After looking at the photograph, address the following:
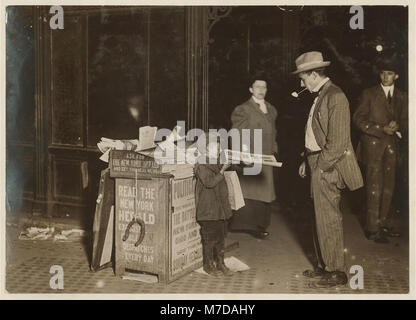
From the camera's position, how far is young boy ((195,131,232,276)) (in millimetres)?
5285

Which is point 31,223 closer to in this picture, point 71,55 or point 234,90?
point 71,55

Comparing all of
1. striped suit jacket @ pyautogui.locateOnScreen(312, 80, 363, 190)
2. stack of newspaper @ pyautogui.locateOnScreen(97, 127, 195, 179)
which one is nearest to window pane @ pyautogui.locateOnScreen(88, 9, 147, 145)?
stack of newspaper @ pyautogui.locateOnScreen(97, 127, 195, 179)

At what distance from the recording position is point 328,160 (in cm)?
505

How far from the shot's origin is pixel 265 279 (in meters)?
5.44

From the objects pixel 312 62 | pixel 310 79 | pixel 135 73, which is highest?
pixel 135 73

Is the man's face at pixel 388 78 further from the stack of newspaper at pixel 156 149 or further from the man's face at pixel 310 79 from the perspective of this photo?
the stack of newspaper at pixel 156 149

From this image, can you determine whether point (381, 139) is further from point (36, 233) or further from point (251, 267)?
point (36, 233)

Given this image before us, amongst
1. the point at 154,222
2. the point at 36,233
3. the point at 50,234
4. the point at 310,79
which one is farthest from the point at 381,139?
the point at 36,233

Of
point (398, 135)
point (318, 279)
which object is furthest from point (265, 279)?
point (398, 135)

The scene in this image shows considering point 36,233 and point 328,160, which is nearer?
point 328,160

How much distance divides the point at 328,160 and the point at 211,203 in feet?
3.92

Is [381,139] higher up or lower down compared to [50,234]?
higher up

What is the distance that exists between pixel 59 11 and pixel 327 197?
485cm

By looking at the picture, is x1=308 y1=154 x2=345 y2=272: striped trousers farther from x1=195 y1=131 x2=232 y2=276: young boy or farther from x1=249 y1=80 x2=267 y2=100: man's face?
x1=249 y1=80 x2=267 y2=100: man's face
